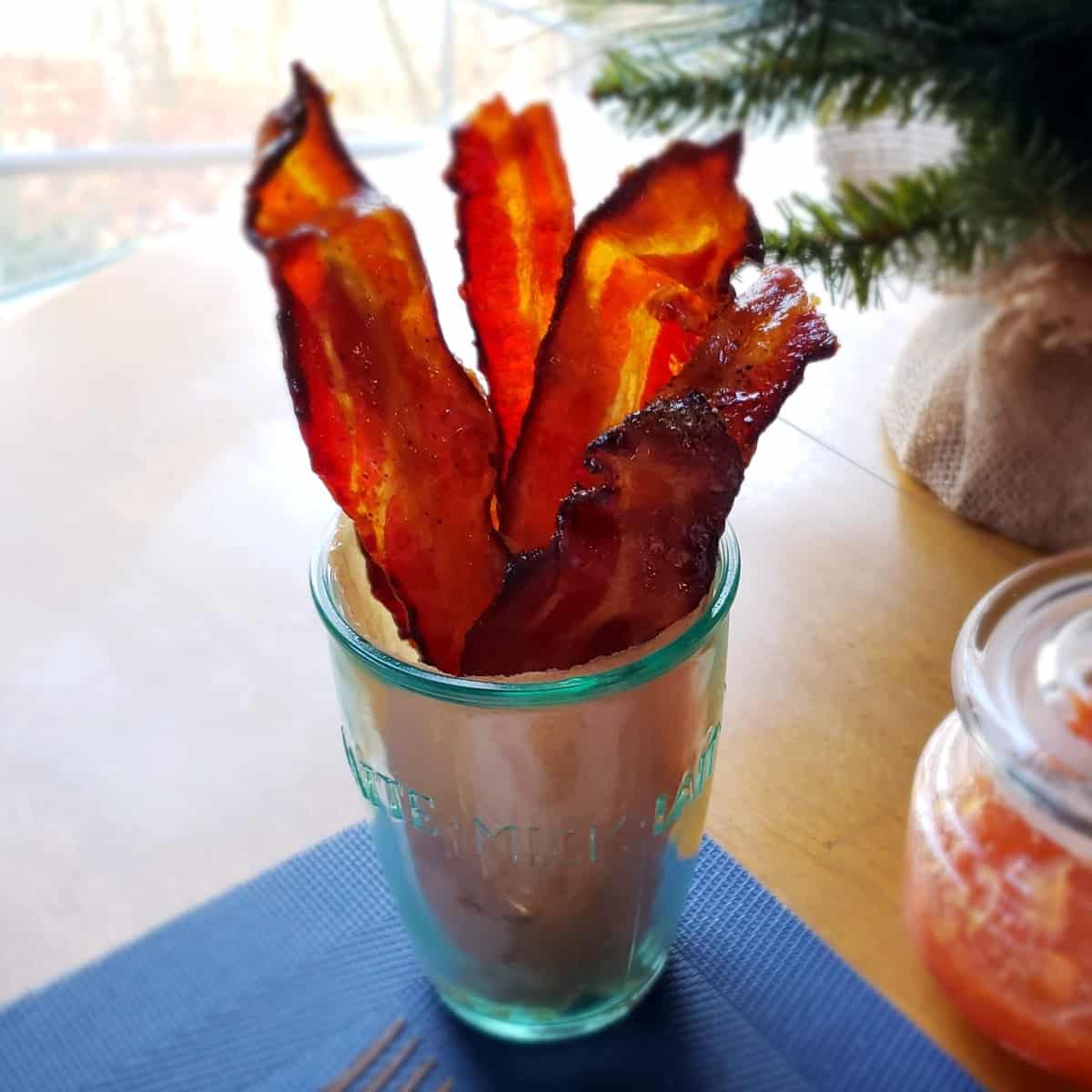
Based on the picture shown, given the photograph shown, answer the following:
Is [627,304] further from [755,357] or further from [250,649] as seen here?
Answer: [250,649]

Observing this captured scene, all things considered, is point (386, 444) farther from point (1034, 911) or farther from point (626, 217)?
point (1034, 911)

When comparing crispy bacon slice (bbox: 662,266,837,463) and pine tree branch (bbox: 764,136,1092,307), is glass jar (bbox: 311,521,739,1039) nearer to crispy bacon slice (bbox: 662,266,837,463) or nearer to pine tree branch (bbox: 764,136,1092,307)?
crispy bacon slice (bbox: 662,266,837,463)

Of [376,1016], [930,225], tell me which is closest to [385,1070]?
[376,1016]

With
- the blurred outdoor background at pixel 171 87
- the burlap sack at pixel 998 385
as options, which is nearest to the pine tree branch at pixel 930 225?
the burlap sack at pixel 998 385

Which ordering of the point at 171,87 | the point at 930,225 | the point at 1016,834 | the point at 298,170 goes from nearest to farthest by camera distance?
the point at 298,170 → the point at 1016,834 → the point at 930,225 → the point at 171,87

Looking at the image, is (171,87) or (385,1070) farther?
(171,87)

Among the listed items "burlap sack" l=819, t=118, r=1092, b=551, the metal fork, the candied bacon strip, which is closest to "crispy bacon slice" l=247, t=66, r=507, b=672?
the candied bacon strip
